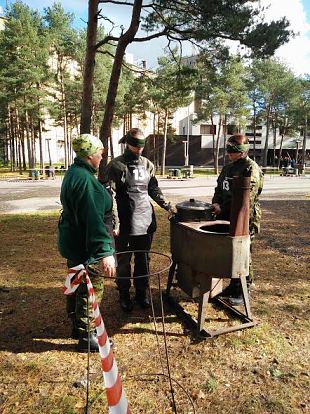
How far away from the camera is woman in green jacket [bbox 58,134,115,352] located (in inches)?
115

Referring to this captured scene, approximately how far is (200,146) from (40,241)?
156 ft

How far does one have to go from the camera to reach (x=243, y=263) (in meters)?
3.61

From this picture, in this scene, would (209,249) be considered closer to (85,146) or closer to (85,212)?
(85,212)

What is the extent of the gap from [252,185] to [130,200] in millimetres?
1460

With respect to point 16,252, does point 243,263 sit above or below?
above

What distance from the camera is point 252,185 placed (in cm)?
415

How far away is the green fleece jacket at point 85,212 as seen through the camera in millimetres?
2914

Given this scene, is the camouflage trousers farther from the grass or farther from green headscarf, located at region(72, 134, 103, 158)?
green headscarf, located at region(72, 134, 103, 158)

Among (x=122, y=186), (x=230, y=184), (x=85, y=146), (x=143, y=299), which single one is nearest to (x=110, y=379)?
(x=85, y=146)

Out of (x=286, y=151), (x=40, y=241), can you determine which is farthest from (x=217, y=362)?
(x=286, y=151)

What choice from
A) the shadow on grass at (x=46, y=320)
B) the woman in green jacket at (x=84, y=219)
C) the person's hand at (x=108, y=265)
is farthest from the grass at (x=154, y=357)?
the person's hand at (x=108, y=265)

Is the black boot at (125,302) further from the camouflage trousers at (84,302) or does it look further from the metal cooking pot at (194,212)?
the metal cooking pot at (194,212)

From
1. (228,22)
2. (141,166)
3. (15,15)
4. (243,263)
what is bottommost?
(243,263)

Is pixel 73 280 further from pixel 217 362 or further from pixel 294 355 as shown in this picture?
pixel 294 355
